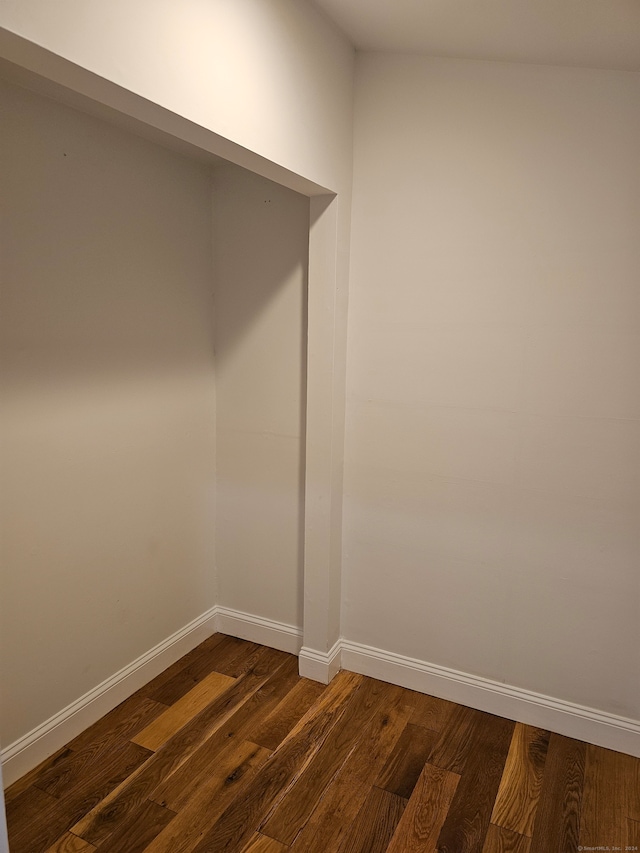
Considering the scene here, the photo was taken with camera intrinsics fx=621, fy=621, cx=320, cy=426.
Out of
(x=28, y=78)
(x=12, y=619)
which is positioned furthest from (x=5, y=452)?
(x=28, y=78)

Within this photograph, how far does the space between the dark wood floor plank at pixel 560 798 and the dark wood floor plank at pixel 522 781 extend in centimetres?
2

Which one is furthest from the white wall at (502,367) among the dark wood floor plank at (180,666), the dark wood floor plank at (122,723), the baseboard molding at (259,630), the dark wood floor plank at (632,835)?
the dark wood floor plank at (122,723)

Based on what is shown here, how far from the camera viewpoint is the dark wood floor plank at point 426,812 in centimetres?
184

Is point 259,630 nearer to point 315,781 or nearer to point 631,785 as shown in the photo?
point 315,781

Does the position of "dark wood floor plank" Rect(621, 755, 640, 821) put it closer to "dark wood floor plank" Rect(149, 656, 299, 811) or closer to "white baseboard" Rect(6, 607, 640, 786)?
"white baseboard" Rect(6, 607, 640, 786)

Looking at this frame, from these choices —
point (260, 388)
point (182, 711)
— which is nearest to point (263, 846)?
point (182, 711)

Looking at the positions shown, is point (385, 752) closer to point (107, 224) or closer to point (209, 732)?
point (209, 732)

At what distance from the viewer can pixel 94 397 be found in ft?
7.37

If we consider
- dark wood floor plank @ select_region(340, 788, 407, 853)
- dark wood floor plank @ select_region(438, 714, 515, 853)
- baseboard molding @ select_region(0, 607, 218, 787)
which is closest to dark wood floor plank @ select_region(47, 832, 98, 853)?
baseboard molding @ select_region(0, 607, 218, 787)

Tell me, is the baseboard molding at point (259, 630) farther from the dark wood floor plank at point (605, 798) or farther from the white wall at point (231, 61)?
the white wall at point (231, 61)

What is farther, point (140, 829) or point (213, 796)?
point (213, 796)

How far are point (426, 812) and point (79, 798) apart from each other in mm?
1104

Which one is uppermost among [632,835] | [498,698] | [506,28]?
[506,28]

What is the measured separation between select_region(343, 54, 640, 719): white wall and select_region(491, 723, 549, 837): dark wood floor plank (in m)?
0.19
